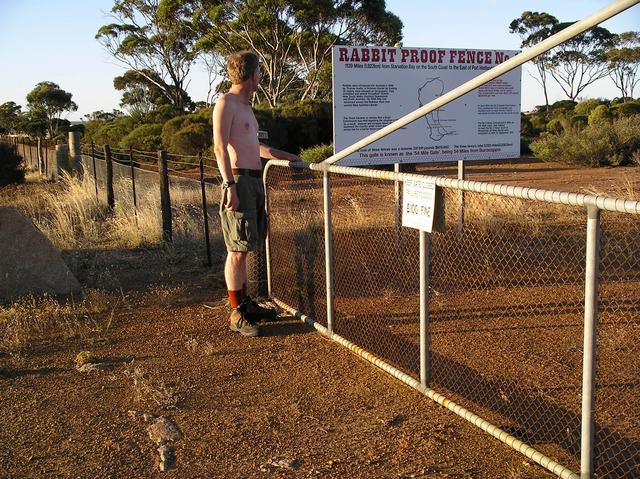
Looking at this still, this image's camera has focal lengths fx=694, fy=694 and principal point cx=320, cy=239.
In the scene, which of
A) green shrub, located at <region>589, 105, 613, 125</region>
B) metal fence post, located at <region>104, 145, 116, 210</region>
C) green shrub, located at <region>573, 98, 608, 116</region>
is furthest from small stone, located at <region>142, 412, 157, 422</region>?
green shrub, located at <region>573, 98, 608, 116</region>

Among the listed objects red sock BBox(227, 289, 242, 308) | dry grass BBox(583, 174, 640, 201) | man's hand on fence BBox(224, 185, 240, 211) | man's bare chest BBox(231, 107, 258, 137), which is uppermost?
man's bare chest BBox(231, 107, 258, 137)

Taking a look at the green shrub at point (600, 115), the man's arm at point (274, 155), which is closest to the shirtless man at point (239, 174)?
the man's arm at point (274, 155)

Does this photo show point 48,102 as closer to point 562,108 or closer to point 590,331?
point 562,108

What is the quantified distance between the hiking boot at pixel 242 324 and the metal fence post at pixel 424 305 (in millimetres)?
1737

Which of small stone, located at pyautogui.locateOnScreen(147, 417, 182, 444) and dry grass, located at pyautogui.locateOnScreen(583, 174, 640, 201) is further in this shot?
dry grass, located at pyautogui.locateOnScreen(583, 174, 640, 201)

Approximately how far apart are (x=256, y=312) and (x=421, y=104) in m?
3.76

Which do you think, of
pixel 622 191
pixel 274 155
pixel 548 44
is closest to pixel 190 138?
pixel 622 191

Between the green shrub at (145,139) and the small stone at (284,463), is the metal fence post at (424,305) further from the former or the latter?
the green shrub at (145,139)

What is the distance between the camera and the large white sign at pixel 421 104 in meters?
7.88

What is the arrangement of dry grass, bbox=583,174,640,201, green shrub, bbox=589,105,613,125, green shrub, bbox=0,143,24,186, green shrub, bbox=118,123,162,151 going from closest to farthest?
dry grass, bbox=583,174,640,201
green shrub, bbox=0,143,24,186
green shrub, bbox=118,123,162,151
green shrub, bbox=589,105,613,125

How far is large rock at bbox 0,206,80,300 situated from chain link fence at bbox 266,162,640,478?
2.24m

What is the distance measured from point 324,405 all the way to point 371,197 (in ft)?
34.4

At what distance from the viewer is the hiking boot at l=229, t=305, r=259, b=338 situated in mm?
5699

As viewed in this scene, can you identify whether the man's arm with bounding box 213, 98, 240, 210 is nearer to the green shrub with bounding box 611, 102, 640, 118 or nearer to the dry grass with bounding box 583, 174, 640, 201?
the dry grass with bounding box 583, 174, 640, 201
